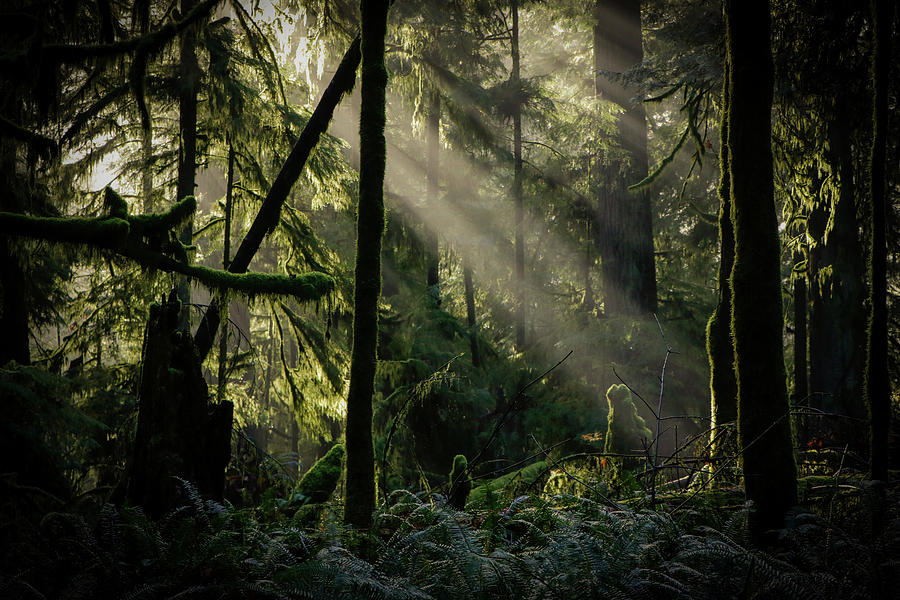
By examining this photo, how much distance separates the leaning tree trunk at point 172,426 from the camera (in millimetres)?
3541

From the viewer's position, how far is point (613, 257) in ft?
39.3

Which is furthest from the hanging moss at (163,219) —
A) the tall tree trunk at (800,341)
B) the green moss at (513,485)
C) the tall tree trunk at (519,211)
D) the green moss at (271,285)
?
the tall tree trunk at (519,211)

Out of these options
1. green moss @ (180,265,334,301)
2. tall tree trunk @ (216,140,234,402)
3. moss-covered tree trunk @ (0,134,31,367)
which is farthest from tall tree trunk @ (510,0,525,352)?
moss-covered tree trunk @ (0,134,31,367)

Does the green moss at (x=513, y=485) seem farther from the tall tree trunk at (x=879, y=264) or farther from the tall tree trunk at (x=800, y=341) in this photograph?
the tall tree trunk at (x=800, y=341)

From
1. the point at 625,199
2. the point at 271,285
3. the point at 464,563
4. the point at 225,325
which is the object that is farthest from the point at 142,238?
the point at 625,199

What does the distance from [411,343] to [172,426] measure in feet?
24.0

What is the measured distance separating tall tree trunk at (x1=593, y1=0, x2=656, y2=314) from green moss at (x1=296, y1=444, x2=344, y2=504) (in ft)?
27.4

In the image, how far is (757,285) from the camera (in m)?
2.88

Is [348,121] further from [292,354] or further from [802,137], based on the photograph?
[802,137]

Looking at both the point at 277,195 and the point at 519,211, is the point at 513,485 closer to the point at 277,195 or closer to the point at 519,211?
the point at 277,195

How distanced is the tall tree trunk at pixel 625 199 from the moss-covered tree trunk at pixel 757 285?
29.7 feet

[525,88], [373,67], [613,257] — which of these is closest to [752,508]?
[373,67]

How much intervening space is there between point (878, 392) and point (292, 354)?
2020cm

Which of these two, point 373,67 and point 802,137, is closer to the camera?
point 373,67
